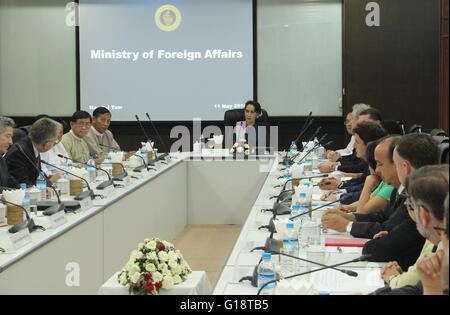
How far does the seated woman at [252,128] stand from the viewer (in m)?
8.05

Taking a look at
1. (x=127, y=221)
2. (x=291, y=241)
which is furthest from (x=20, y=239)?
(x=127, y=221)

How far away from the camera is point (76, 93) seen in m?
9.40

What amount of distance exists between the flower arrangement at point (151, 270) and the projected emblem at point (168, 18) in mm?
6802

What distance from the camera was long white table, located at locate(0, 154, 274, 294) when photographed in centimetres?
333

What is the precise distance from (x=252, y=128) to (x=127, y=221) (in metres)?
3.31

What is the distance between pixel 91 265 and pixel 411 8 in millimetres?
5816

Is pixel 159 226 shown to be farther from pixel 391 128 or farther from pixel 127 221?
pixel 391 128

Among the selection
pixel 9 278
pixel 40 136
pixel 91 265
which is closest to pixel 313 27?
pixel 40 136

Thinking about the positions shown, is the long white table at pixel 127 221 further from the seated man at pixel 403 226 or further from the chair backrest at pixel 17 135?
the seated man at pixel 403 226

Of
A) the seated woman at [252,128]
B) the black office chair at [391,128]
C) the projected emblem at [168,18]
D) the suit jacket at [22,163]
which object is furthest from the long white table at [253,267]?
the projected emblem at [168,18]

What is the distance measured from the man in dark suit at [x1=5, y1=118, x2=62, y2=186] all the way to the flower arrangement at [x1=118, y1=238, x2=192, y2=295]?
9.01 ft

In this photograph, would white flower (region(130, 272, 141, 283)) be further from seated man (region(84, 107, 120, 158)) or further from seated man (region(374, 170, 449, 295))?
seated man (region(84, 107, 120, 158))

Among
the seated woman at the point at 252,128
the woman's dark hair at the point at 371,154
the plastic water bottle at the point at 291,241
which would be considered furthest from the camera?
the seated woman at the point at 252,128
